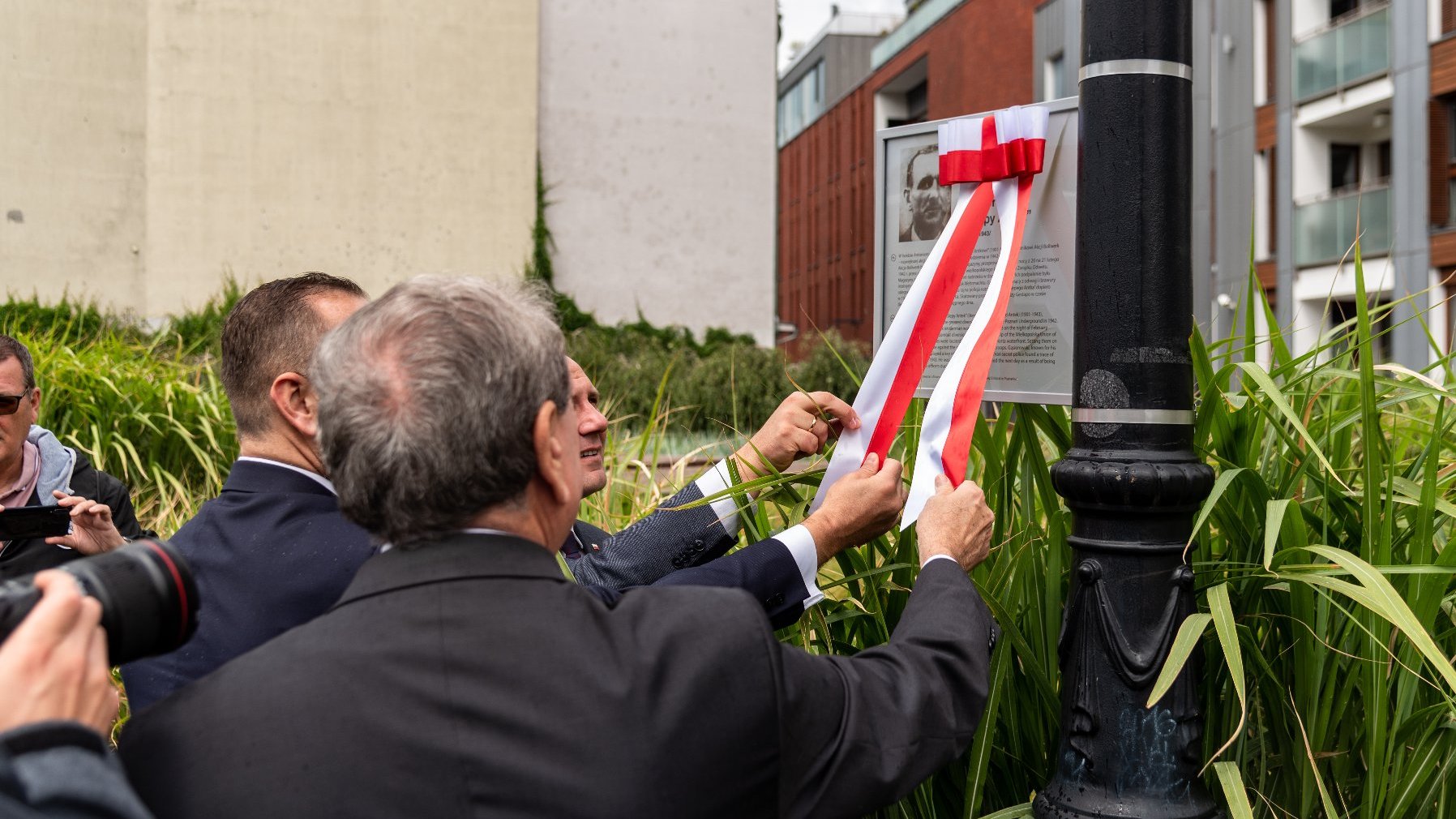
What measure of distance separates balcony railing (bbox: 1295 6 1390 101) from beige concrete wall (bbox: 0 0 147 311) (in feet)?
58.7

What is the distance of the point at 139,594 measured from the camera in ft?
4.76

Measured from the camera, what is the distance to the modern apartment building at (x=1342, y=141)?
19156 millimetres

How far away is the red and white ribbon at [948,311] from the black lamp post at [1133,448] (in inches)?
8.9

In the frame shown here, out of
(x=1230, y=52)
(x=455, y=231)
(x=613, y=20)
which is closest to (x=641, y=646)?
(x=455, y=231)

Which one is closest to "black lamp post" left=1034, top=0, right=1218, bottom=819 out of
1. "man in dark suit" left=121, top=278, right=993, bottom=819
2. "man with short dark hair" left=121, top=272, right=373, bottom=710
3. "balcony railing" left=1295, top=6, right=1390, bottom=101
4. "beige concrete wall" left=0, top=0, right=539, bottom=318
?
"man in dark suit" left=121, top=278, right=993, bottom=819

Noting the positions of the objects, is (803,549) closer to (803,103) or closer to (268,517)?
(268,517)

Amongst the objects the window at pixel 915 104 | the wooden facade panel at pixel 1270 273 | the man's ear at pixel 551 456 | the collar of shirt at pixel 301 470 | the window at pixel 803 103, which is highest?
the window at pixel 803 103

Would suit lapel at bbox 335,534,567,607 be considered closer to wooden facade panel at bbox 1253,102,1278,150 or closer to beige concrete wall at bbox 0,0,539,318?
beige concrete wall at bbox 0,0,539,318

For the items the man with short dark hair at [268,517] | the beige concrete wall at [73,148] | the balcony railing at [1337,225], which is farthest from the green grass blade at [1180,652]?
the balcony railing at [1337,225]

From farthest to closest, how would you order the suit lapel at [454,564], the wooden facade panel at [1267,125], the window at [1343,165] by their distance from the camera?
the wooden facade panel at [1267,125] → the window at [1343,165] → the suit lapel at [454,564]

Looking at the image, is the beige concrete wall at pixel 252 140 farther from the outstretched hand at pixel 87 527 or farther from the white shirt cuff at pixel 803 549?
the white shirt cuff at pixel 803 549

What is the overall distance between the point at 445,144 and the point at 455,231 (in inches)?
39.5

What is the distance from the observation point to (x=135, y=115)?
14875 mm

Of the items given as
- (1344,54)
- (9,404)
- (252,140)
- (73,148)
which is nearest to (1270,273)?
(1344,54)
